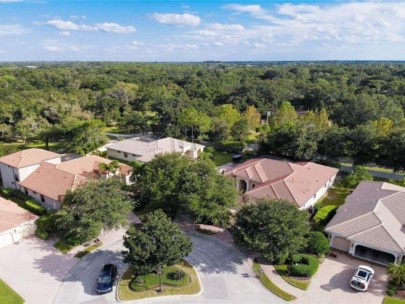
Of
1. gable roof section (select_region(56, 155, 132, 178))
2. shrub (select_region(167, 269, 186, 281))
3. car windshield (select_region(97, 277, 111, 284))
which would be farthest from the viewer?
gable roof section (select_region(56, 155, 132, 178))

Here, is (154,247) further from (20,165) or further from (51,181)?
(20,165)

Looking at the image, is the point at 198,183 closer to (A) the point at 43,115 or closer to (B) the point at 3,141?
(A) the point at 43,115

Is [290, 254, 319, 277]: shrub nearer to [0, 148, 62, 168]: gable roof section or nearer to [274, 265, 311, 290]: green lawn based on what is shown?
[274, 265, 311, 290]: green lawn

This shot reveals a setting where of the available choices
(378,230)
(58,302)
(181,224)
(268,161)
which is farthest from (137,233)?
(268,161)

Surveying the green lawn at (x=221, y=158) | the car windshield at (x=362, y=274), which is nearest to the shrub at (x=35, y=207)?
the green lawn at (x=221, y=158)

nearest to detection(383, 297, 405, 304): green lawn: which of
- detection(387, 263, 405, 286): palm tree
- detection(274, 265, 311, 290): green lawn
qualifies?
detection(387, 263, 405, 286): palm tree

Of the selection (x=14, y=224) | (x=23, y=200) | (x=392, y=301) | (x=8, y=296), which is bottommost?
(x=8, y=296)

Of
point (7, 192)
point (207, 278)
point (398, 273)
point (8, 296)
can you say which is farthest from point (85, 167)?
point (398, 273)
